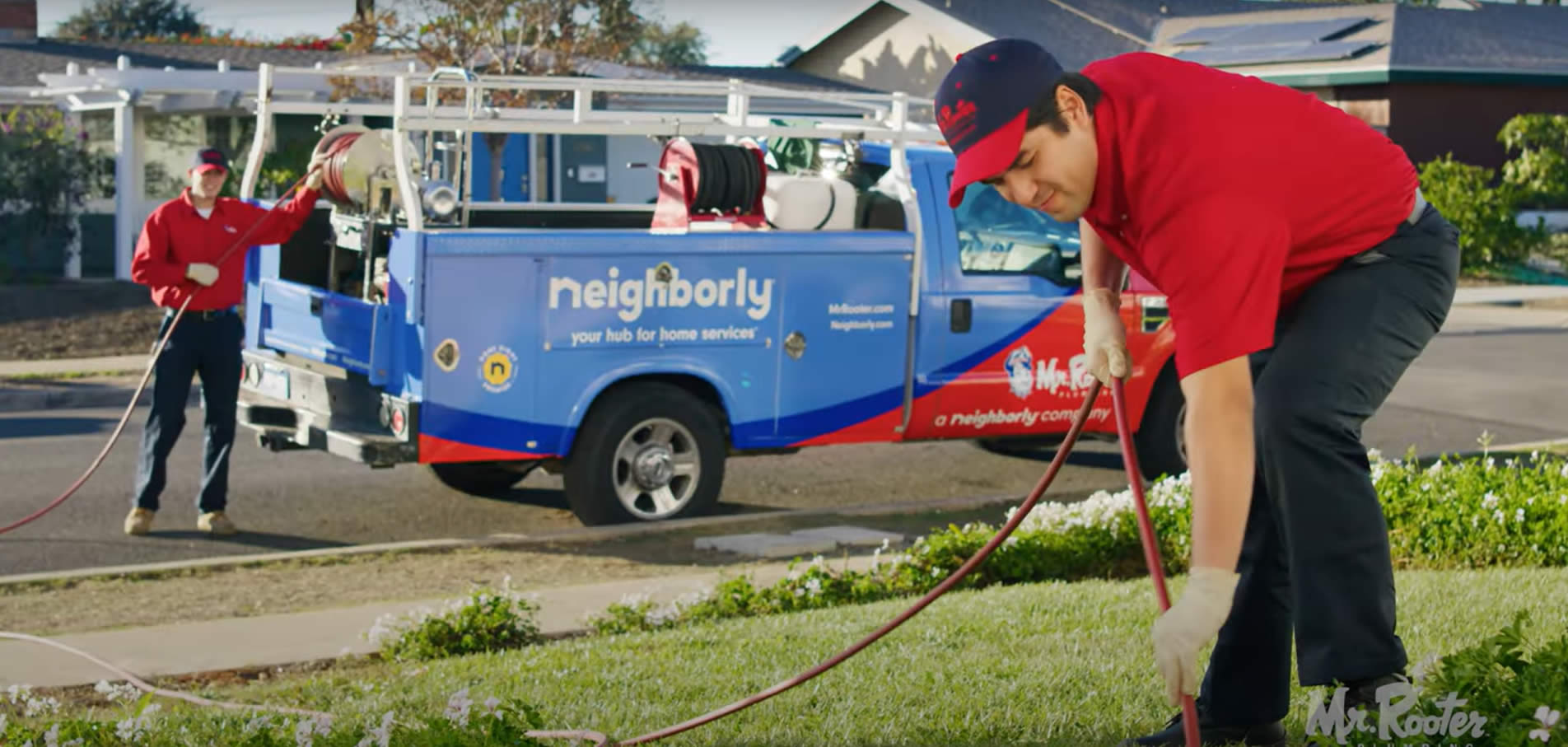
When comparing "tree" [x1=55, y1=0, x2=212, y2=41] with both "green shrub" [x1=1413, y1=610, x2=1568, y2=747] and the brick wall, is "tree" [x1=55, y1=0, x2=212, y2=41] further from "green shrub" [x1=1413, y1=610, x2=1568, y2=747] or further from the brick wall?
"green shrub" [x1=1413, y1=610, x2=1568, y2=747]

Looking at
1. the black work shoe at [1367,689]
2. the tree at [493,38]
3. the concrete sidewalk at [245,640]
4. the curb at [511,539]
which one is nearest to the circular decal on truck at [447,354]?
the curb at [511,539]

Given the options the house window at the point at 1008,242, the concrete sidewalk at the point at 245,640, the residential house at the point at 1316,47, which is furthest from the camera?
the residential house at the point at 1316,47

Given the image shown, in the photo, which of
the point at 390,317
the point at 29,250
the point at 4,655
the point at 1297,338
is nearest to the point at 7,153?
the point at 29,250

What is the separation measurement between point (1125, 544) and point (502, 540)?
10.3ft

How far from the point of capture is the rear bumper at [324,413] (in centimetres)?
865

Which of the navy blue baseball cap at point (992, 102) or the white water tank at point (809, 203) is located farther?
the white water tank at point (809, 203)

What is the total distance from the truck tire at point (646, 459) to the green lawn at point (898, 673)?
2658mm

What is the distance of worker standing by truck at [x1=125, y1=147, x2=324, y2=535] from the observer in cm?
915

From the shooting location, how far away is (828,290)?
31.2ft

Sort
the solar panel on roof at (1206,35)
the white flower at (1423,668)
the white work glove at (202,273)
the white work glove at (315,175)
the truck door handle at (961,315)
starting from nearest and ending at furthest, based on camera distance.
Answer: the white flower at (1423,668) < the white work glove at (202,273) < the white work glove at (315,175) < the truck door handle at (961,315) < the solar panel on roof at (1206,35)

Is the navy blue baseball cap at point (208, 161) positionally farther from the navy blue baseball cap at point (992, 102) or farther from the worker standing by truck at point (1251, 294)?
the navy blue baseball cap at point (992, 102)

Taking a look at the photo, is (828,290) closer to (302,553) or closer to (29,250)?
(302,553)

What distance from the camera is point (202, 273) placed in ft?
29.8

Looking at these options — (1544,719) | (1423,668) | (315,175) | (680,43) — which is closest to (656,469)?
(315,175)
